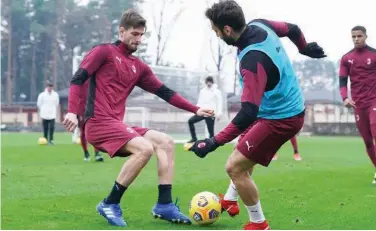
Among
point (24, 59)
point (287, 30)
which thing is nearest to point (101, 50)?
point (287, 30)

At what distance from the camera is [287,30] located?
663cm

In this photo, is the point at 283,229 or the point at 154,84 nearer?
the point at 283,229

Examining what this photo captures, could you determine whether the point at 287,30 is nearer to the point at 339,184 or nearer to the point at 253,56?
the point at 253,56

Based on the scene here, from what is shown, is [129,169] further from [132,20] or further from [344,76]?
[344,76]

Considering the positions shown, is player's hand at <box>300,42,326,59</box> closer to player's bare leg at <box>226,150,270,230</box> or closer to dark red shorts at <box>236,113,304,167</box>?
dark red shorts at <box>236,113,304,167</box>

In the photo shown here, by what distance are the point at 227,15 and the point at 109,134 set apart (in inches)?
78.8

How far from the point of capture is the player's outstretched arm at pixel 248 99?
220 inches

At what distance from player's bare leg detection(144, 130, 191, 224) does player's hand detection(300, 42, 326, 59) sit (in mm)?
1756

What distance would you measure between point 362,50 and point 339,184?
2162 millimetres

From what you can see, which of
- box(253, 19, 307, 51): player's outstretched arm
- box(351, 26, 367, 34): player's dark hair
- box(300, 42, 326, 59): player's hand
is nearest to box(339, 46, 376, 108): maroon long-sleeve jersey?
box(351, 26, 367, 34): player's dark hair

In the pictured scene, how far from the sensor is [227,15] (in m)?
5.74

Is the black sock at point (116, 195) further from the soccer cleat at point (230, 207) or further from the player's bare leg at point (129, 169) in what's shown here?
the soccer cleat at point (230, 207)

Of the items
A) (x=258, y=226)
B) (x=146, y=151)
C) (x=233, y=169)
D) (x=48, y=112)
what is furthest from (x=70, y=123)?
(x=48, y=112)

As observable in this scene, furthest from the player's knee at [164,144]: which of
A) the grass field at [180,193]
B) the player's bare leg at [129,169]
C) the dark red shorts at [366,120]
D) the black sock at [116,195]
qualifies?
the dark red shorts at [366,120]
